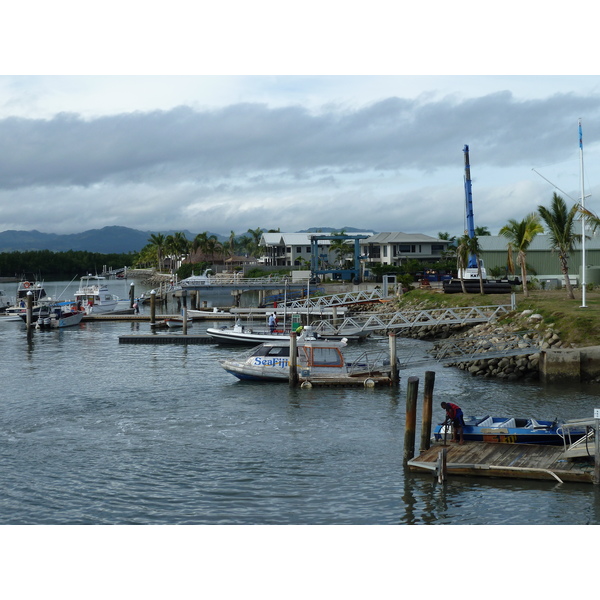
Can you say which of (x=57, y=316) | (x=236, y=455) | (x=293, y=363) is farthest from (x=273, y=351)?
(x=57, y=316)

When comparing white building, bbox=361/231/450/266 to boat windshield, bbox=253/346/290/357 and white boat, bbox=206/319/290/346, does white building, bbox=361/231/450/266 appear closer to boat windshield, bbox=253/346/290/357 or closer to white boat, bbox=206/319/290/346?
white boat, bbox=206/319/290/346

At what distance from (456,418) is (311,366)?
13.8 metres

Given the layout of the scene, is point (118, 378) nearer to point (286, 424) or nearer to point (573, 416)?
point (286, 424)

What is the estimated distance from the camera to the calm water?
19.5 metres

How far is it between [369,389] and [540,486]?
49.8 ft

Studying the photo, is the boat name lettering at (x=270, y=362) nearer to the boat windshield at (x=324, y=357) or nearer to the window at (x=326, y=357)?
the boat windshield at (x=324, y=357)

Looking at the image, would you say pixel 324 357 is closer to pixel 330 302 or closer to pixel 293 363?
pixel 293 363

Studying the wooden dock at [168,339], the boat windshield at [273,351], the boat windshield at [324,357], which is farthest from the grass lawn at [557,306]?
the wooden dock at [168,339]

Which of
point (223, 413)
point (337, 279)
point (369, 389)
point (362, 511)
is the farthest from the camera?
point (337, 279)

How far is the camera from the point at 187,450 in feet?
83.0

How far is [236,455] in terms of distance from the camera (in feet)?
80.6

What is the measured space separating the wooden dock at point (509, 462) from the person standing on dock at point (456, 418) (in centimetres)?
65

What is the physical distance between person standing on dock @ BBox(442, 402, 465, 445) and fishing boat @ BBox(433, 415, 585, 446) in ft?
0.87

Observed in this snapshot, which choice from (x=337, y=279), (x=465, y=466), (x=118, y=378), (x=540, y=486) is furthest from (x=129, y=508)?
(x=337, y=279)
